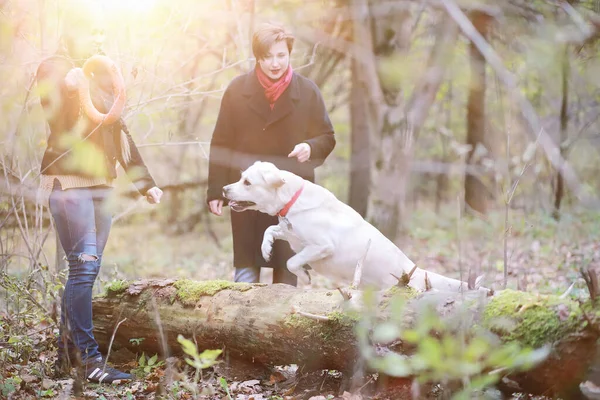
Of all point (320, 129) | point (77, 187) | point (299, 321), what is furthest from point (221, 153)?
point (299, 321)

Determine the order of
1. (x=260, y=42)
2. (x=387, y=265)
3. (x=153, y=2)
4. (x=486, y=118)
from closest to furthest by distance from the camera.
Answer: (x=387, y=265) < (x=260, y=42) < (x=153, y=2) < (x=486, y=118)

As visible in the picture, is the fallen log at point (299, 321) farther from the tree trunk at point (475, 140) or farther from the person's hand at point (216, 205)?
the tree trunk at point (475, 140)

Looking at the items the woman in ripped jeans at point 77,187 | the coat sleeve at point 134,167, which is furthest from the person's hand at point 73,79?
the coat sleeve at point 134,167

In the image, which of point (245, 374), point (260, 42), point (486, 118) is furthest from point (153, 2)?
point (486, 118)

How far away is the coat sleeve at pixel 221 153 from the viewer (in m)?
4.76

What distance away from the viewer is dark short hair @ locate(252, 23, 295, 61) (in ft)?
14.4

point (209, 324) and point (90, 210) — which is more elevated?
point (90, 210)

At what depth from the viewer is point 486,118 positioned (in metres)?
12.6

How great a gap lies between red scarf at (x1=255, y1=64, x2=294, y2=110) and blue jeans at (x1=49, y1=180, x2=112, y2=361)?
152cm

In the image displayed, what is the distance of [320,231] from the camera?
4098 mm

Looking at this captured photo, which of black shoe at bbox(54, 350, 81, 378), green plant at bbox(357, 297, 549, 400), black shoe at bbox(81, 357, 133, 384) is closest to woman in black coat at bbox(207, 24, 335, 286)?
black shoe at bbox(81, 357, 133, 384)

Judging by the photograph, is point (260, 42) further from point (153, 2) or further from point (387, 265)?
point (153, 2)

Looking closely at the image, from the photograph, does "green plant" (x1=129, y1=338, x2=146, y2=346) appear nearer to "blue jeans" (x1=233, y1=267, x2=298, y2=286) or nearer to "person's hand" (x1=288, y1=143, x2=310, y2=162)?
"blue jeans" (x1=233, y1=267, x2=298, y2=286)

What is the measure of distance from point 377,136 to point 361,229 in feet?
15.0
